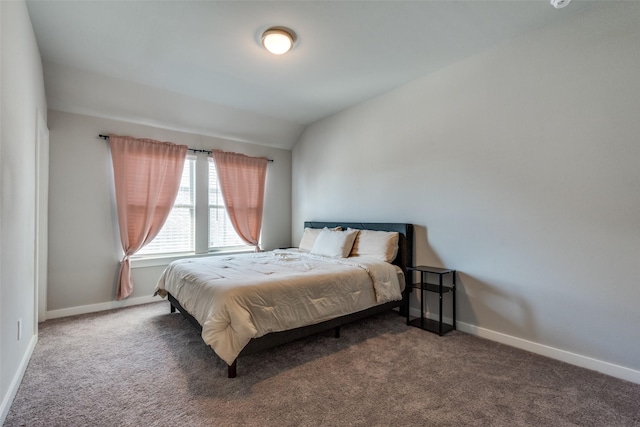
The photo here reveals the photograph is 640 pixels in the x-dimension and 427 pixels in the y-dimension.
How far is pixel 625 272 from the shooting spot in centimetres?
207

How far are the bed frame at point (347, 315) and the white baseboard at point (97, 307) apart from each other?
0.70 meters

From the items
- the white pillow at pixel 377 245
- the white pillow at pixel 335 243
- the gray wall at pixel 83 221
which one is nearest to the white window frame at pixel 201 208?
the gray wall at pixel 83 221

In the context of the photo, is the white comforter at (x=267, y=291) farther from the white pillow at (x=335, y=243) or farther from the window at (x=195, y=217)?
the window at (x=195, y=217)

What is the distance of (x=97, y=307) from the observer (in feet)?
11.8

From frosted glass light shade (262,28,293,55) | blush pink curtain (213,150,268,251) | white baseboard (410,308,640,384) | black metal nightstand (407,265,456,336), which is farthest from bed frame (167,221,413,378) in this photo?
frosted glass light shade (262,28,293,55)

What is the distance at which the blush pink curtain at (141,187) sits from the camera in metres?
3.70

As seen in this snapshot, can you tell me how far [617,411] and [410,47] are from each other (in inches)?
121

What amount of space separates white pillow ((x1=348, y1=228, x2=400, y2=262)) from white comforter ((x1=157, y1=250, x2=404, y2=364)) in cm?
15

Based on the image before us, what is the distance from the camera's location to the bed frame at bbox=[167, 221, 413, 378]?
2.19 m

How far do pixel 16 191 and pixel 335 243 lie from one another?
9.43ft

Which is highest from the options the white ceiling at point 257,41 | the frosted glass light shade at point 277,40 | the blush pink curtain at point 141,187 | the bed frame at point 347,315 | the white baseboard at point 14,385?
the white ceiling at point 257,41

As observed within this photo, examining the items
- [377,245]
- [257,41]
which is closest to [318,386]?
[377,245]

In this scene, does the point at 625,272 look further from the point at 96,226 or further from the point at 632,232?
the point at 96,226

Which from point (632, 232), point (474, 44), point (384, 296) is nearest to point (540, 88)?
point (474, 44)
